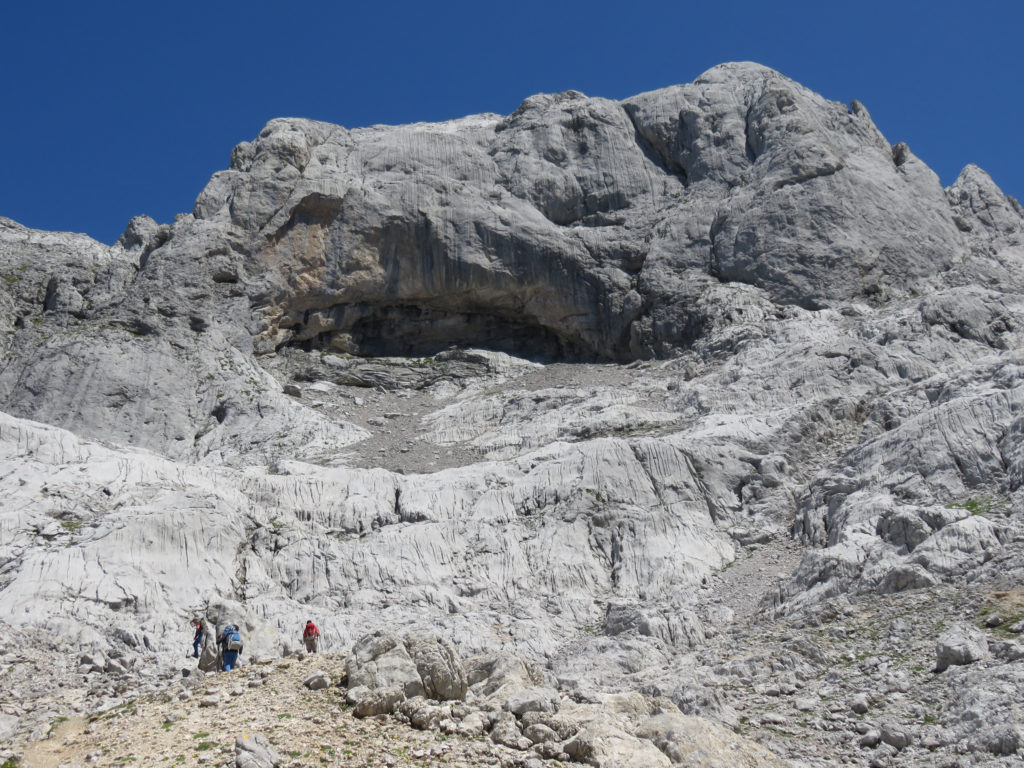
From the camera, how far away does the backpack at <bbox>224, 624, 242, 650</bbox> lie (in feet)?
75.6

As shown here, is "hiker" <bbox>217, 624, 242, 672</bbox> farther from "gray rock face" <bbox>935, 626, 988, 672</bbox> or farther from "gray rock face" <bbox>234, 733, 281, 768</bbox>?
"gray rock face" <bbox>935, 626, 988, 672</bbox>

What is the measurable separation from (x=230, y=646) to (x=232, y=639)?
0.15 meters

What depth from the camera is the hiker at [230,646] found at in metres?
23.1

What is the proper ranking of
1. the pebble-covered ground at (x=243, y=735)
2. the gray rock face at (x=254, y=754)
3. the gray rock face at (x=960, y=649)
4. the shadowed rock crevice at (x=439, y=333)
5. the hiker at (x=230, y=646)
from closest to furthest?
the gray rock face at (x=254, y=754) < the pebble-covered ground at (x=243, y=735) < the gray rock face at (x=960, y=649) < the hiker at (x=230, y=646) < the shadowed rock crevice at (x=439, y=333)

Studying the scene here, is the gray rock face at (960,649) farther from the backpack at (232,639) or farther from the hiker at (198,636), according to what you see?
the hiker at (198,636)

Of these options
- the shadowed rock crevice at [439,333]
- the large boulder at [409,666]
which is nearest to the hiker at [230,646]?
the large boulder at [409,666]

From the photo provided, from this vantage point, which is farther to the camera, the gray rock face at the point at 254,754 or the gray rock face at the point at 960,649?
the gray rock face at the point at 960,649

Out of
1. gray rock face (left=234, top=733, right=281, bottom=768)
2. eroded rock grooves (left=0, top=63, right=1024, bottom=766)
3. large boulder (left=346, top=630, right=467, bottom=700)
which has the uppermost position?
eroded rock grooves (left=0, top=63, right=1024, bottom=766)

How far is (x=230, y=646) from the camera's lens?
23.0m

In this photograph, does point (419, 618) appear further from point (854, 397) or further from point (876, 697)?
point (854, 397)

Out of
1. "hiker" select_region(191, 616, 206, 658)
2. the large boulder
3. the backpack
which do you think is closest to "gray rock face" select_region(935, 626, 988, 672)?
the large boulder

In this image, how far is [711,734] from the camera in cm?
1964

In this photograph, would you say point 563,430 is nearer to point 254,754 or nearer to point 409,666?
Result: point 409,666

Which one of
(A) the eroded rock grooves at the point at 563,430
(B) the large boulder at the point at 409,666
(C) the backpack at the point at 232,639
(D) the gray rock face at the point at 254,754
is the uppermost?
(A) the eroded rock grooves at the point at 563,430
